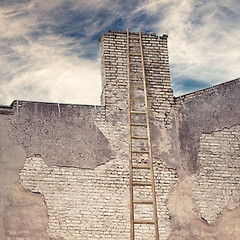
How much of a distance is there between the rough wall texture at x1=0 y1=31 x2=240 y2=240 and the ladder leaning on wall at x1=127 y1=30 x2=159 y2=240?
0.11m

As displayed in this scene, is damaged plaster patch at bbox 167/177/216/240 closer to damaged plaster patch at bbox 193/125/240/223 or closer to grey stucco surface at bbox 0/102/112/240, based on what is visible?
damaged plaster patch at bbox 193/125/240/223

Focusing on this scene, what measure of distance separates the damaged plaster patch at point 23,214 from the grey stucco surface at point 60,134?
0.66 m

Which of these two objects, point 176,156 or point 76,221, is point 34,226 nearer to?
point 76,221

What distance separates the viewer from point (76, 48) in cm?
847

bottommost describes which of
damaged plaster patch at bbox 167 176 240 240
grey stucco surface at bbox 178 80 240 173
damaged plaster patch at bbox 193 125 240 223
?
damaged plaster patch at bbox 167 176 240 240

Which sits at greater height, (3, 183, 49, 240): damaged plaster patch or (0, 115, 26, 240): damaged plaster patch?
(0, 115, 26, 240): damaged plaster patch

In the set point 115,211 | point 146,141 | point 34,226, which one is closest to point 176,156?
point 146,141

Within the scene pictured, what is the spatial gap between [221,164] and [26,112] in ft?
12.5

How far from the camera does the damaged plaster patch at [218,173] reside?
6.72 m

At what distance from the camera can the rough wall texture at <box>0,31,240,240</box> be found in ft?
20.4

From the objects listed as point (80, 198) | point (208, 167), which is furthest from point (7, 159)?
point (208, 167)

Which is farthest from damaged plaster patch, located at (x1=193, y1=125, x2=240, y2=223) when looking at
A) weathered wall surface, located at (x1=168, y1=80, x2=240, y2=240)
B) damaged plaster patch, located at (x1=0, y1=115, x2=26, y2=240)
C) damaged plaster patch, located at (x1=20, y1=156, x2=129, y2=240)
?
damaged plaster patch, located at (x1=0, y1=115, x2=26, y2=240)

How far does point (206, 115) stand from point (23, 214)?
3933 millimetres

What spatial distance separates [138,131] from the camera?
23.0 ft
